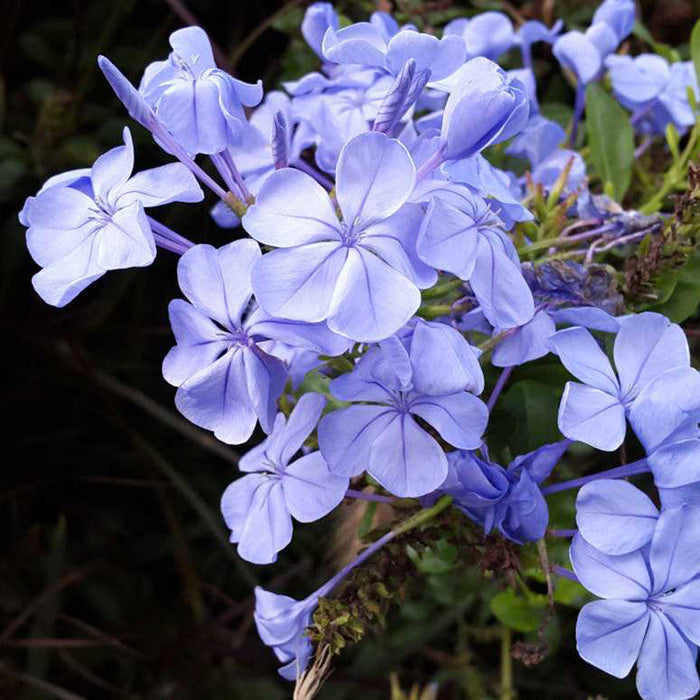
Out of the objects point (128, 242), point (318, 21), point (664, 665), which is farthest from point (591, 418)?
point (318, 21)

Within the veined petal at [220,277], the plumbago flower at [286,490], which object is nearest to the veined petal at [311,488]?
the plumbago flower at [286,490]

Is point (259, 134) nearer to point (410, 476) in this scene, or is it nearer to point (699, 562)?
point (410, 476)

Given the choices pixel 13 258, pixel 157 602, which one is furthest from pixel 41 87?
pixel 157 602

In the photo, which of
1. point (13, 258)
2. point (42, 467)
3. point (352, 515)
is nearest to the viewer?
point (352, 515)

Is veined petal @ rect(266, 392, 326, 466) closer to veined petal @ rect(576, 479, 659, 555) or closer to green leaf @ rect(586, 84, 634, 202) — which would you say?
veined petal @ rect(576, 479, 659, 555)

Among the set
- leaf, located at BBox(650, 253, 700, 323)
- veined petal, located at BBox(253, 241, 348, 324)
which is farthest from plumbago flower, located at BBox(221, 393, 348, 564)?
leaf, located at BBox(650, 253, 700, 323)
